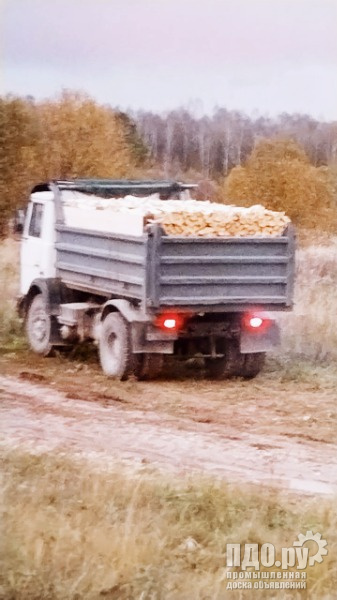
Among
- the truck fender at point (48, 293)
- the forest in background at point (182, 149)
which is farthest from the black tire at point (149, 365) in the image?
the forest in background at point (182, 149)

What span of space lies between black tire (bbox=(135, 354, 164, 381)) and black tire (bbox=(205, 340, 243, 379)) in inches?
11.2

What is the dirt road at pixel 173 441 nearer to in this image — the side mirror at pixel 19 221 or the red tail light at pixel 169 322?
the red tail light at pixel 169 322

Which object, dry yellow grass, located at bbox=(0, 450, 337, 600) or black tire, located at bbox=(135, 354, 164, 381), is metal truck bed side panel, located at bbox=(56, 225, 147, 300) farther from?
dry yellow grass, located at bbox=(0, 450, 337, 600)

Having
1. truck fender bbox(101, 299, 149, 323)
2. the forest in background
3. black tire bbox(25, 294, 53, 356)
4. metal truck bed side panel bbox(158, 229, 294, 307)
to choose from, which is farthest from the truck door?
metal truck bed side panel bbox(158, 229, 294, 307)

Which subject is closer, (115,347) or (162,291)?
(162,291)

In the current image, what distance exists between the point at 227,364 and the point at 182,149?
152 cm

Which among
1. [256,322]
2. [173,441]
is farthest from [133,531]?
[256,322]

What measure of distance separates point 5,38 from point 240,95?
1110 millimetres

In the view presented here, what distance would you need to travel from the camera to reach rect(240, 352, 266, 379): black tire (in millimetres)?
5766

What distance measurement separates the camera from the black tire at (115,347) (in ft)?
18.9

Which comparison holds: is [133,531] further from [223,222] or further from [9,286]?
[9,286]

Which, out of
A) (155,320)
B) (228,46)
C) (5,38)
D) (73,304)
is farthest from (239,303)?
(5,38)

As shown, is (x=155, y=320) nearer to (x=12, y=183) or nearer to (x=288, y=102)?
(x=12, y=183)

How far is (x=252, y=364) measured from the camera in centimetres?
582
